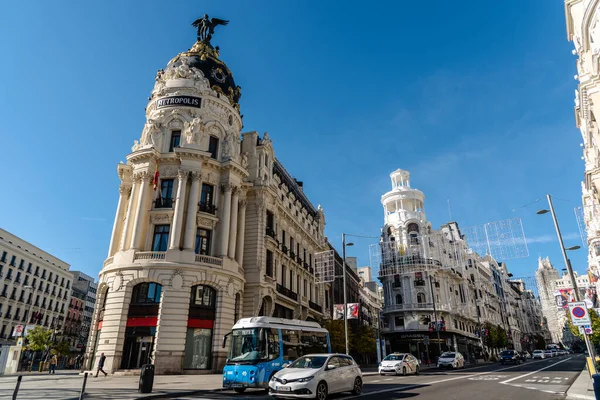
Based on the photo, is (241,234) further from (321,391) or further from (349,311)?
(321,391)

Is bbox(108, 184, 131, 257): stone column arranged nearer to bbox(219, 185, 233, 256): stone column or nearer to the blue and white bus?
bbox(219, 185, 233, 256): stone column

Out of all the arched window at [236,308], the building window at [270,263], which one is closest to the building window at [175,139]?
the building window at [270,263]

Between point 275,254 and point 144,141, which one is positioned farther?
point 275,254

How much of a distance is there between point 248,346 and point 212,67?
1185 inches

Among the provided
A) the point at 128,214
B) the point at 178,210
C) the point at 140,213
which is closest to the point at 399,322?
the point at 178,210

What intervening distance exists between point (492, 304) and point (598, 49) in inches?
3304

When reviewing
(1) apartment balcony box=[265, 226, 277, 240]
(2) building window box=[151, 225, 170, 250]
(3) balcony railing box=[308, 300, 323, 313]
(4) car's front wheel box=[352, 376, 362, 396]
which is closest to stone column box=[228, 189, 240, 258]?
(1) apartment balcony box=[265, 226, 277, 240]

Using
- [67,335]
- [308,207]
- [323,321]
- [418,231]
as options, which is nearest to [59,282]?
[67,335]

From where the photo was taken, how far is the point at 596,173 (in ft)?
101

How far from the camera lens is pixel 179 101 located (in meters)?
35.3

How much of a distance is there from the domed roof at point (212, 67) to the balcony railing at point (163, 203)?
12.3m

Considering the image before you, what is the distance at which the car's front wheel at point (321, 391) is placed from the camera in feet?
40.4

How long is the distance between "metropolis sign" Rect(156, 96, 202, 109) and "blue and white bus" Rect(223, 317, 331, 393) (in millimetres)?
23488

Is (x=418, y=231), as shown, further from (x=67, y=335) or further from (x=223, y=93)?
(x=67, y=335)
